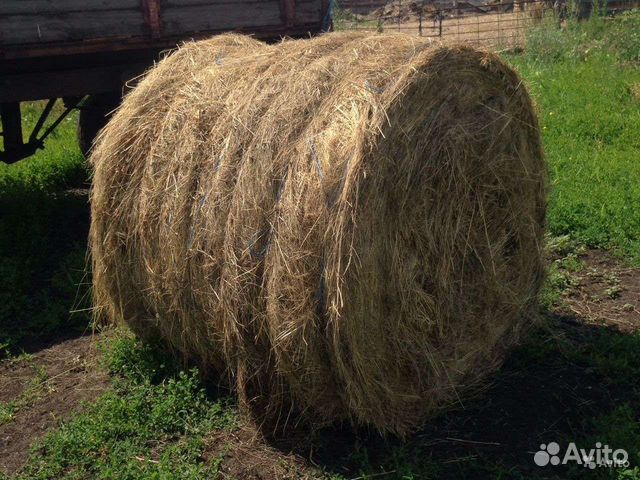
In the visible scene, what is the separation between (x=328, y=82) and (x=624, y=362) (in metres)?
2.37

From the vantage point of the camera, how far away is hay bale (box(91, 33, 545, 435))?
386 centimetres

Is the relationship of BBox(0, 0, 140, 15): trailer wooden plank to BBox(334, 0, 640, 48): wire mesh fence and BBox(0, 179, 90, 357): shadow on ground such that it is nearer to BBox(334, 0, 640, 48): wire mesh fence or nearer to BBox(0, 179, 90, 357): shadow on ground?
BBox(0, 179, 90, 357): shadow on ground

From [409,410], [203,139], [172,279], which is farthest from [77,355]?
[409,410]

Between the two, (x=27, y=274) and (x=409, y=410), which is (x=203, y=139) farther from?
(x=27, y=274)

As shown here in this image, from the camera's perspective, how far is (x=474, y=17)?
18938mm

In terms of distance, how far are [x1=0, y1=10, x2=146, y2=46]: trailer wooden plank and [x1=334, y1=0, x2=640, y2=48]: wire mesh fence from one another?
6625mm

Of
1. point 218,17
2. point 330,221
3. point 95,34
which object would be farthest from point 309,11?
point 330,221

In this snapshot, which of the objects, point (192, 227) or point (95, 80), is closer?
point (192, 227)

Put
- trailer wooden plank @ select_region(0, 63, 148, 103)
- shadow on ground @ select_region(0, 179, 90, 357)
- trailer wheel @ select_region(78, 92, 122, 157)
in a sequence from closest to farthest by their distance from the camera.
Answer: shadow on ground @ select_region(0, 179, 90, 357)
trailer wooden plank @ select_region(0, 63, 148, 103)
trailer wheel @ select_region(78, 92, 122, 157)

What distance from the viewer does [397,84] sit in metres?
3.90

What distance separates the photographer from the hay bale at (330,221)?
3.86m

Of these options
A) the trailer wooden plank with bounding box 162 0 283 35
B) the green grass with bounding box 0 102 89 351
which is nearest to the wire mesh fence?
the trailer wooden plank with bounding box 162 0 283 35

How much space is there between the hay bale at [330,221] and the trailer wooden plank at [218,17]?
7.61 feet

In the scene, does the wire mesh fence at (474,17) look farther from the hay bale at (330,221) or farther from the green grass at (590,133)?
the hay bale at (330,221)
